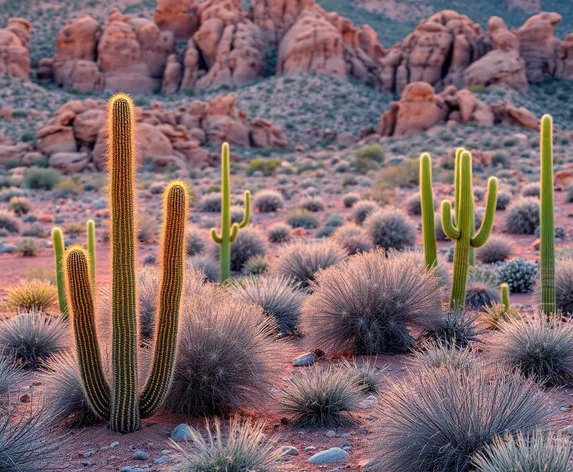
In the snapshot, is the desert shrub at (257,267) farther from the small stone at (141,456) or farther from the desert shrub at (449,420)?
the desert shrub at (449,420)

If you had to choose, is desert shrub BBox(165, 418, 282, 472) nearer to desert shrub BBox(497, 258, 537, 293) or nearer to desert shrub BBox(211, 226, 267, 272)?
desert shrub BBox(497, 258, 537, 293)

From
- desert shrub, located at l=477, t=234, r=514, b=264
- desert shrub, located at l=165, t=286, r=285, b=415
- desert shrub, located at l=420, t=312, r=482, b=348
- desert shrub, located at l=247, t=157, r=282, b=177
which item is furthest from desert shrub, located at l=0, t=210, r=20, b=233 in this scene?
desert shrub, located at l=247, t=157, r=282, b=177

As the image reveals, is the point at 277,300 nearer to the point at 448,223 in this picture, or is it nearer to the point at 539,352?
the point at 448,223

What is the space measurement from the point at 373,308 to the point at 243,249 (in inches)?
288

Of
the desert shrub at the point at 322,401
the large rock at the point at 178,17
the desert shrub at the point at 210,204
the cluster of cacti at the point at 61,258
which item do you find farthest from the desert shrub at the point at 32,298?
the large rock at the point at 178,17

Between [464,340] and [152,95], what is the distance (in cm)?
5840

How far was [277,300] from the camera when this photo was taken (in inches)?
349

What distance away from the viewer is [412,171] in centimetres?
2936

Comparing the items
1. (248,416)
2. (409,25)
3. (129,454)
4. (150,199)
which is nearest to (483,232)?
(248,416)

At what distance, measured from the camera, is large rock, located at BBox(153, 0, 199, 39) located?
65.2 meters

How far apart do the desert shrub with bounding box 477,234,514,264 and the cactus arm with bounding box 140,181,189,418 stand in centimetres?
1031

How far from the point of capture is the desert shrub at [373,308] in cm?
750

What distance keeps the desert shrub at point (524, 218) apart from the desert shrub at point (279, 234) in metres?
5.89

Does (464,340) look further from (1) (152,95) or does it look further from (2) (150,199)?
(1) (152,95)
